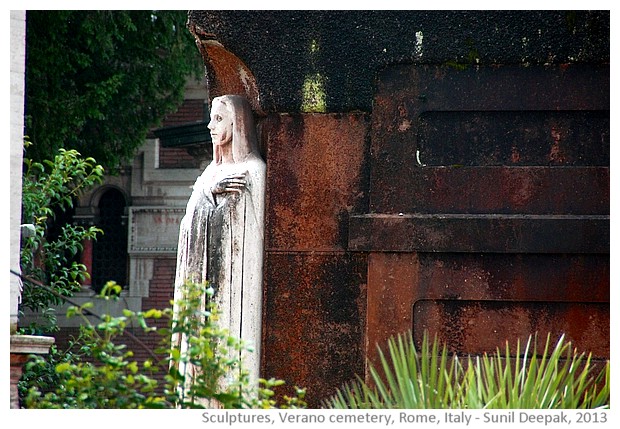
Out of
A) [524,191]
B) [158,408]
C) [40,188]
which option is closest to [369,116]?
[524,191]

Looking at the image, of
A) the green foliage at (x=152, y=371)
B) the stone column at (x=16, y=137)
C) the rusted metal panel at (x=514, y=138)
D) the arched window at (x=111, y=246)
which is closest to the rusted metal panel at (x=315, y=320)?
the rusted metal panel at (x=514, y=138)

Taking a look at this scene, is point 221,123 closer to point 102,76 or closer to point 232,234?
point 232,234

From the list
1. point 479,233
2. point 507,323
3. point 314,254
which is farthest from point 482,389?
point 314,254

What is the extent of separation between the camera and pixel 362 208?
30.2 ft

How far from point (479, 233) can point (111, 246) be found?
20.3 m

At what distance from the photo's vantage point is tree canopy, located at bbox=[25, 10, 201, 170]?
21.7 metres

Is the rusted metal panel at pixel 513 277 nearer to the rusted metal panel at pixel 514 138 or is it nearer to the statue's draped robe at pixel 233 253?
the rusted metal panel at pixel 514 138

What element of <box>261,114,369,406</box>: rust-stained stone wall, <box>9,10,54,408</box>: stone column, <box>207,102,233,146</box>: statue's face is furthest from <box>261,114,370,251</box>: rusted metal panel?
<box>9,10,54,408</box>: stone column

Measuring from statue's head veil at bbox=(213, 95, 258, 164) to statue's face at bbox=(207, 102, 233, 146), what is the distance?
0.09 ft

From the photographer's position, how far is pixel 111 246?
94.4 feet

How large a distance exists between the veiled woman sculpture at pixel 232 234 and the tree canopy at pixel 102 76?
38.5 ft

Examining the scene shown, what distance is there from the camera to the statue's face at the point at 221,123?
950 cm

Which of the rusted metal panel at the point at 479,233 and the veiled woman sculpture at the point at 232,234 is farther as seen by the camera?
the veiled woman sculpture at the point at 232,234

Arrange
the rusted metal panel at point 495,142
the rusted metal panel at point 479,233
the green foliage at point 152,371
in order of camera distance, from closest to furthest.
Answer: the green foliage at point 152,371, the rusted metal panel at point 479,233, the rusted metal panel at point 495,142
